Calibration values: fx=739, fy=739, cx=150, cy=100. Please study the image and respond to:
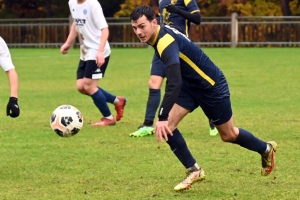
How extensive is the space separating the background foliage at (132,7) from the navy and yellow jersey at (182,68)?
1273 inches

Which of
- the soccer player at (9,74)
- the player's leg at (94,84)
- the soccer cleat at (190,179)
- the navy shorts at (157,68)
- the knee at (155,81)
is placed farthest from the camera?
the player's leg at (94,84)

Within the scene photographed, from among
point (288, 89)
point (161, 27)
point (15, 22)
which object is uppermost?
point (161, 27)

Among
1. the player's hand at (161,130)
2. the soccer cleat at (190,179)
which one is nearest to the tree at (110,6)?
the soccer cleat at (190,179)

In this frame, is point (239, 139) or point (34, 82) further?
point (34, 82)

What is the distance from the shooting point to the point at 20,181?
6844mm

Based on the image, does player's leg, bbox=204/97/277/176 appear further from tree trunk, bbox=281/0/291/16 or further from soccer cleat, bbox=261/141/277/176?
tree trunk, bbox=281/0/291/16

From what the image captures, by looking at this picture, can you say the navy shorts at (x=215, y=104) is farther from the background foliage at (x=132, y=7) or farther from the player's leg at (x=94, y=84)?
the background foliage at (x=132, y=7)

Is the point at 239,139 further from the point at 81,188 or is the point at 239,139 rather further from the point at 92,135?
the point at 92,135

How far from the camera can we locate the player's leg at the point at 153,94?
9.49 meters

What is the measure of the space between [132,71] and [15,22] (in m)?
19.5

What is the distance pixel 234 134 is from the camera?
659cm

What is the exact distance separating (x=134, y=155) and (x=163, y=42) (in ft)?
8.22

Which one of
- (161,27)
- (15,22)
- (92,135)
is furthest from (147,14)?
(15,22)

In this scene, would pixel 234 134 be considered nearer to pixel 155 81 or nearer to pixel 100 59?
pixel 155 81
